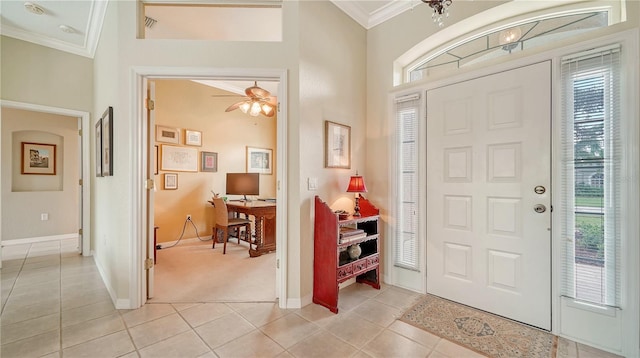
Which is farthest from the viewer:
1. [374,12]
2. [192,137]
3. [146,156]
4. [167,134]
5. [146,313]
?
[192,137]

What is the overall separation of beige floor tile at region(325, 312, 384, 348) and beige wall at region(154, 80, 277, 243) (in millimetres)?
3553

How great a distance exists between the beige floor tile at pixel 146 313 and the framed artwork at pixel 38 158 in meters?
4.54

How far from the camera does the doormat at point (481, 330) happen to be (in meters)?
1.79

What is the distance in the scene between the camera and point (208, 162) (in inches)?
194

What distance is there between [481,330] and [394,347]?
74 centimetres

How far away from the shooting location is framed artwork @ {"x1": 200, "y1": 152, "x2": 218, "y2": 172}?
4.84 m

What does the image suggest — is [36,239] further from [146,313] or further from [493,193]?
[493,193]

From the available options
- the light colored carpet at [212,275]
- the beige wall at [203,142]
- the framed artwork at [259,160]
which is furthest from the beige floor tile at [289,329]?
the framed artwork at [259,160]

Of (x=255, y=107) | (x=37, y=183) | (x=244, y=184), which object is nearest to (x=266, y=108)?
(x=255, y=107)

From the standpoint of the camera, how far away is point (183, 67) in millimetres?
2311

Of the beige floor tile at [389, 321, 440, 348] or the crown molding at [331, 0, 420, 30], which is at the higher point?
the crown molding at [331, 0, 420, 30]

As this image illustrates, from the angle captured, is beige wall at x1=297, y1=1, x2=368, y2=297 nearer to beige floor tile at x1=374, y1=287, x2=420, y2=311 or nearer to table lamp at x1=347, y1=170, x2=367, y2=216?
table lamp at x1=347, y1=170, x2=367, y2=216

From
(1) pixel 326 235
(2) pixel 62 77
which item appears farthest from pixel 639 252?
(2) pixel 62 77

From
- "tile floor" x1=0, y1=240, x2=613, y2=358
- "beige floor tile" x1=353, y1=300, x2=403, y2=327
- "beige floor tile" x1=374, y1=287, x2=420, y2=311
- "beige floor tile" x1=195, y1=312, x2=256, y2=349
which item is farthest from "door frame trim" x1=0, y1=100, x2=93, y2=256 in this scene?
"beige floor tile" x1=374, y1=287, x2=420, y2=311
